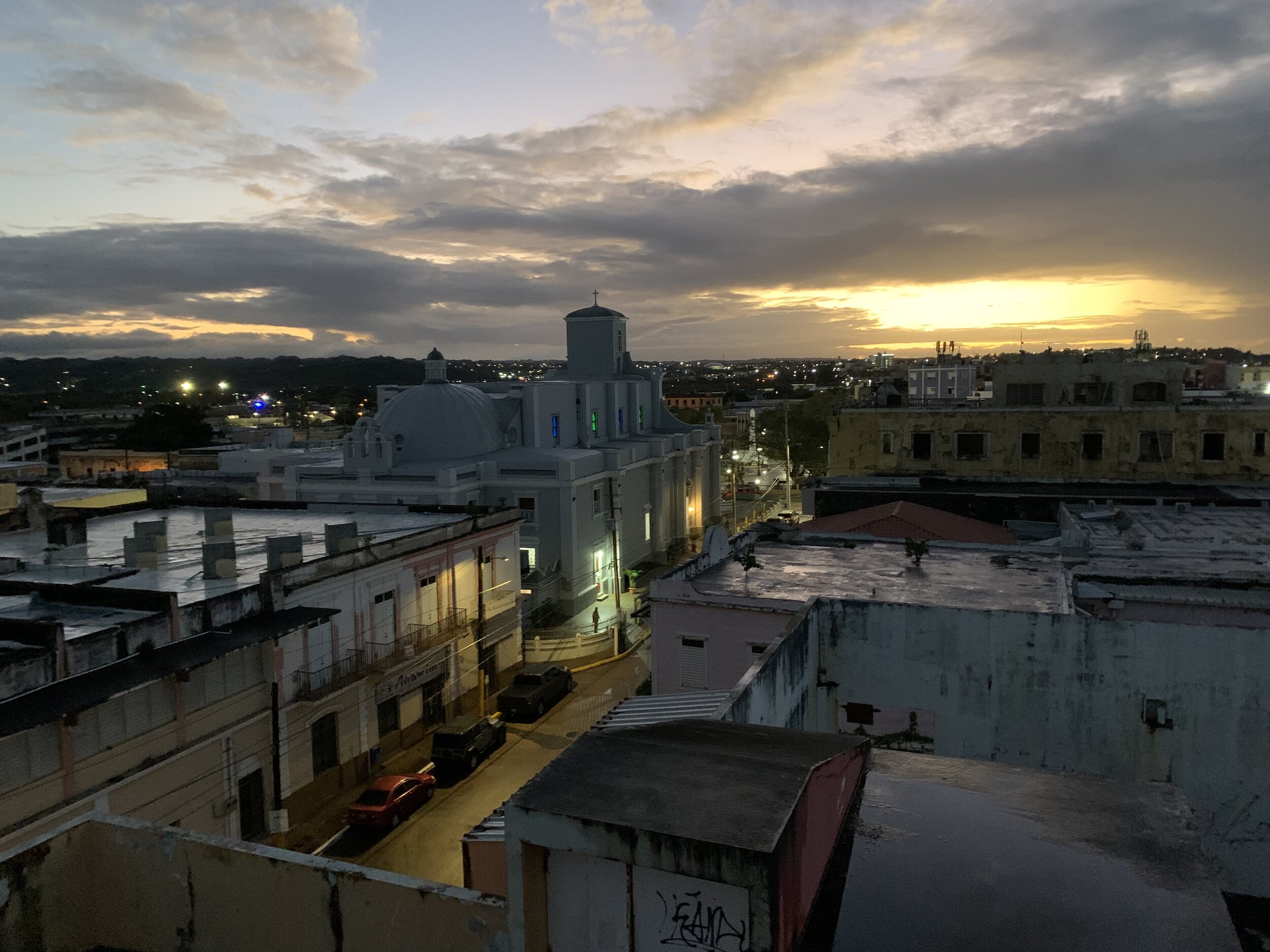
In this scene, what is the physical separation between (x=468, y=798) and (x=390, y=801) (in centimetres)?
217

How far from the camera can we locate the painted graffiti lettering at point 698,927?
5.20 meters

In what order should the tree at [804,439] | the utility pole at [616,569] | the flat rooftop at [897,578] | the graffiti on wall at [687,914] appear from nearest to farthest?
the graffiti on wall at [687,914]
the flat rooftop at [897,578]
the utility pole at [616,569]
the tree at [804,439]

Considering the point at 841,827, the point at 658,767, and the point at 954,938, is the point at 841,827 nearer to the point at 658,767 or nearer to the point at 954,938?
the point at 954,938

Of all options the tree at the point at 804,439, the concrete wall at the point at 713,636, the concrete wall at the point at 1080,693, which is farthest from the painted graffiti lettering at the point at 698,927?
the tree at the point at 804,439

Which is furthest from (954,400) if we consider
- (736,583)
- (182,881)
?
(182,881)

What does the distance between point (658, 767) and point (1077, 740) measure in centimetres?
1046

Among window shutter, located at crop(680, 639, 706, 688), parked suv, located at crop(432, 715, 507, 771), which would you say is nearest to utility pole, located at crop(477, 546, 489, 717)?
parked suv, located at crop(432, 715, 507, 771)

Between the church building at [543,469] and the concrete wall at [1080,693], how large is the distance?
73.3ft

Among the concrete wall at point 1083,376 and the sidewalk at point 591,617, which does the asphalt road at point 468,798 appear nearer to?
the sidewalk at point 591,617

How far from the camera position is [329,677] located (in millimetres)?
21172

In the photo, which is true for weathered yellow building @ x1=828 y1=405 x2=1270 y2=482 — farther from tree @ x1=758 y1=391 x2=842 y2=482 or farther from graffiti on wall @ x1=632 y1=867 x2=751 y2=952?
graffiti on wall @ x1=632 y1=867 x2=751 y2=952

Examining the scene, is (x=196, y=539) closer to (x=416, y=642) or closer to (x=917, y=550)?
(x=416, y=642)

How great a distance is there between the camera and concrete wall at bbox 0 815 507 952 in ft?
21.3

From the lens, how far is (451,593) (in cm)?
2703
